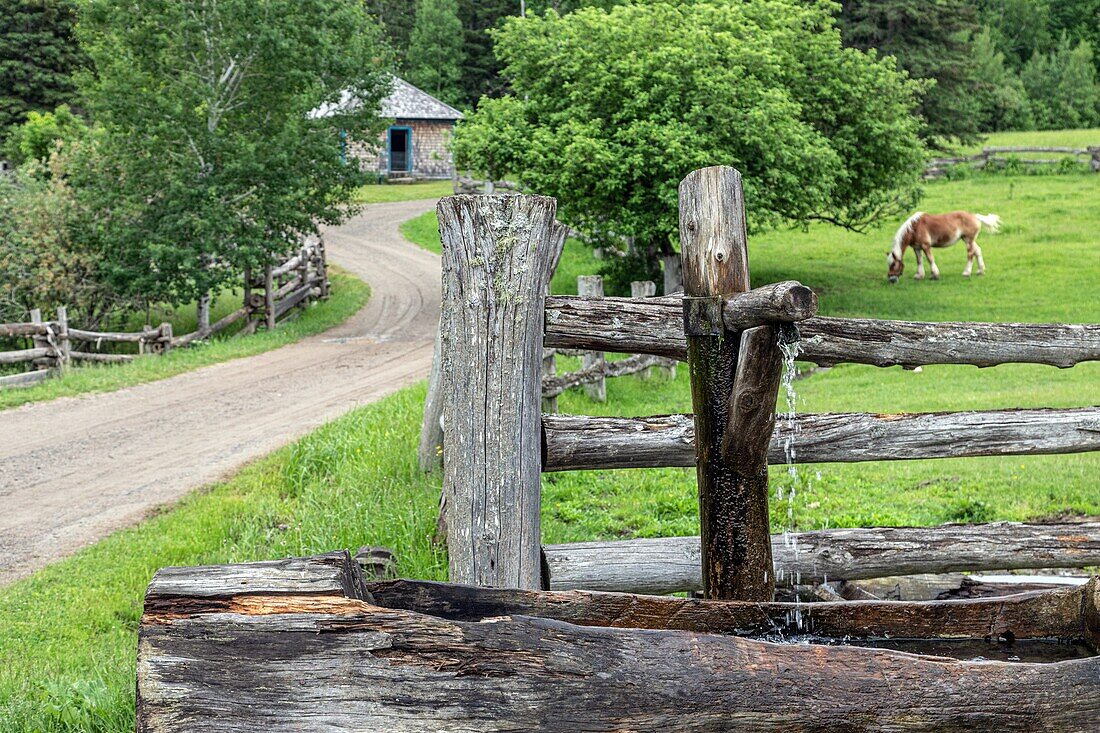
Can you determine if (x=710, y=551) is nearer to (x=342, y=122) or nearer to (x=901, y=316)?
(x=901, y=316)

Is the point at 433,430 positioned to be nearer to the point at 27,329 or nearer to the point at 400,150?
the point at 27,329

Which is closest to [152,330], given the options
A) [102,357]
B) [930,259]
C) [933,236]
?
[102,357]

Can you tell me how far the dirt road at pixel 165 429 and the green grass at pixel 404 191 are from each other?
837 inches

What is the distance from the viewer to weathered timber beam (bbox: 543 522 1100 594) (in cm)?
421

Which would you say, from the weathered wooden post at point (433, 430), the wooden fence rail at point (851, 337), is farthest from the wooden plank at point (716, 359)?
the weathered wooden post at point (433, 430)

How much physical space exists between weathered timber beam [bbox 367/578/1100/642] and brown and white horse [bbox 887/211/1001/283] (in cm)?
1850

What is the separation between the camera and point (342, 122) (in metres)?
19.4

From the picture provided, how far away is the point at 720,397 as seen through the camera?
2.99 m

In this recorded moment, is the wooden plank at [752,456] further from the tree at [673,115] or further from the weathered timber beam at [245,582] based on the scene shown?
the tree at [673,115]

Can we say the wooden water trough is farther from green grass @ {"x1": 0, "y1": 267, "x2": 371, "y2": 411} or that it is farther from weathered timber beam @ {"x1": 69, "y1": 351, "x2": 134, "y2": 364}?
weathered timber beam @ {"x1": 69, "y1": 351, "x2": 134, "y2": 364}

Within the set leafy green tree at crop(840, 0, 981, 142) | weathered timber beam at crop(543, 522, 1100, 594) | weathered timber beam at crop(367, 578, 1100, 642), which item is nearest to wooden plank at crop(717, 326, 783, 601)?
weathered timber beam at crop(367, 578, 1100, 642)

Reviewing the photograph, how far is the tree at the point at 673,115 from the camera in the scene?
619 inches

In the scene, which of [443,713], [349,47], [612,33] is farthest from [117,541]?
[349,47]

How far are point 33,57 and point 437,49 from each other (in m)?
20.6
